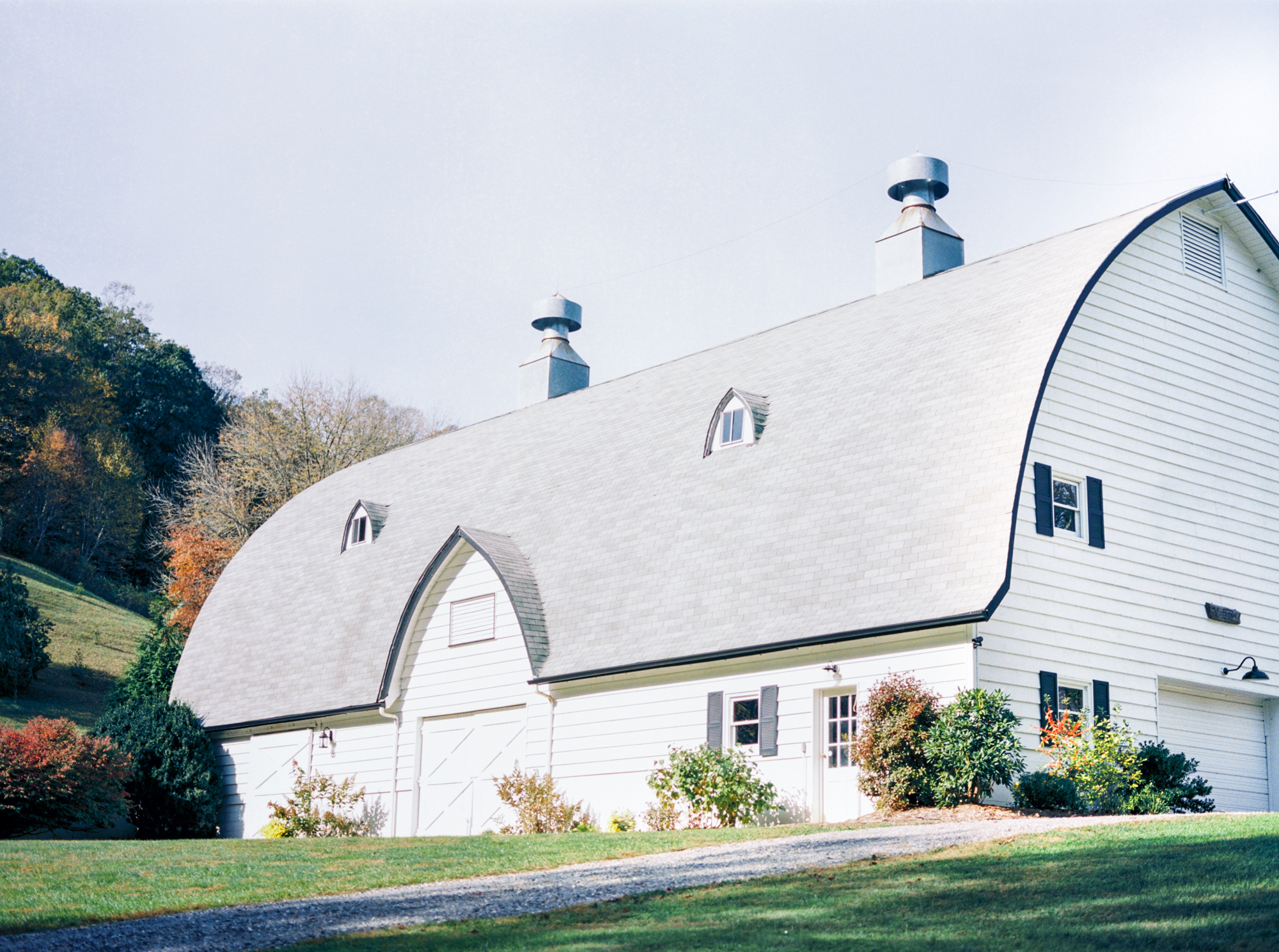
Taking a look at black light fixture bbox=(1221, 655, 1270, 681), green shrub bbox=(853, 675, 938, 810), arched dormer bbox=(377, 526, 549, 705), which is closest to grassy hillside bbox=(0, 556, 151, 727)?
arched dormer bbox=(377, 526, 549, 705)

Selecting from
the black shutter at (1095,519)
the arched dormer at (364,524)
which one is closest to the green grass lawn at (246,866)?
the black shutter at (1095,519)

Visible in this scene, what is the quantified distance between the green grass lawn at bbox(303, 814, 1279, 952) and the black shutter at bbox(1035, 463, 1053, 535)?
Answer: 6.56 metres

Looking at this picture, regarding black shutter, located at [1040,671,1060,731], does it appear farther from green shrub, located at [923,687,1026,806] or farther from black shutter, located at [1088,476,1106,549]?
black shutter, located at [1088,476,1106,549]

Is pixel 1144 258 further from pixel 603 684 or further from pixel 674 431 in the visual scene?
pixel 603 684

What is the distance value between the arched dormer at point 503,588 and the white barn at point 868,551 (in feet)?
0.20

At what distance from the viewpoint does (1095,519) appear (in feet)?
Result: 58.1

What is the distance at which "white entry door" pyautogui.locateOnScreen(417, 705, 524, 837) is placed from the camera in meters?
21.2

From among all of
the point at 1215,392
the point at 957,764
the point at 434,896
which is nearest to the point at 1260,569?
the point at 1215,392

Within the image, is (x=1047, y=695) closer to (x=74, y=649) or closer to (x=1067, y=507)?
(x=1067, y=507)

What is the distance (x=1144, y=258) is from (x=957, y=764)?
8.63 metres

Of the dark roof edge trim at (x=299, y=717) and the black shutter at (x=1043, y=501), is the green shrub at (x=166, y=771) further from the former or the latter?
the black shutter at (x=1043, y=501)

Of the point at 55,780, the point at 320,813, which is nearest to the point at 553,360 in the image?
the point at 320,813

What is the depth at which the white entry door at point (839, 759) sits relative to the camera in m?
16.8

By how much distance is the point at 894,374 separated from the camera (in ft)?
63.2
